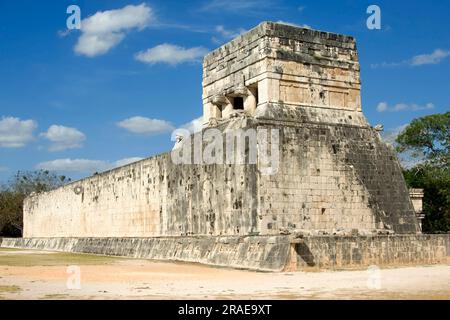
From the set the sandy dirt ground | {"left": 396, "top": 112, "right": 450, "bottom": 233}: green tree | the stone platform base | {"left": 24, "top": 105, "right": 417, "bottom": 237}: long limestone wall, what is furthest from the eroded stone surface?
{"left": 396, "top": 112, "right": 450, "bottom": 233}: green tree

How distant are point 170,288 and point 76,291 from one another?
1273 millimetres

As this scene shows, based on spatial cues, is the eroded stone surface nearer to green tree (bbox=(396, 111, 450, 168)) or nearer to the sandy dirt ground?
the sandy dirt ground

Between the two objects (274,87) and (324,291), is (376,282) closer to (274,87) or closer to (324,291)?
(324,291)

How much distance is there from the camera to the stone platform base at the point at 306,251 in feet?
39.1

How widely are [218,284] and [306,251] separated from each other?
3.25 m

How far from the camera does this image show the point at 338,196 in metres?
15.0

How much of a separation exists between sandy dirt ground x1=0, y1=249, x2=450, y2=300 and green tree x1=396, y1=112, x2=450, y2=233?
18.7 meters

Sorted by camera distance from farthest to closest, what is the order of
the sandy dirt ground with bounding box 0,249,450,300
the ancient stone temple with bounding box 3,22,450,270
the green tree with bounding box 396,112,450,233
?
the green tree with bounding box 396,112,450,233
the ancient stone temple with bounding box 3,22,450,270
the sandy dirt ground with bounding box 0,249,450,300

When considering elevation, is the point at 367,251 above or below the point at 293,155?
below

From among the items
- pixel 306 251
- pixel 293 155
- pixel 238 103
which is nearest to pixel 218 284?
pixel 306 251

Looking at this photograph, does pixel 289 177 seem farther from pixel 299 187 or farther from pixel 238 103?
pixel 238 103

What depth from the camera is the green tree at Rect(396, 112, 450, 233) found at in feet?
96.3

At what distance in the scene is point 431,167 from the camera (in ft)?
100
